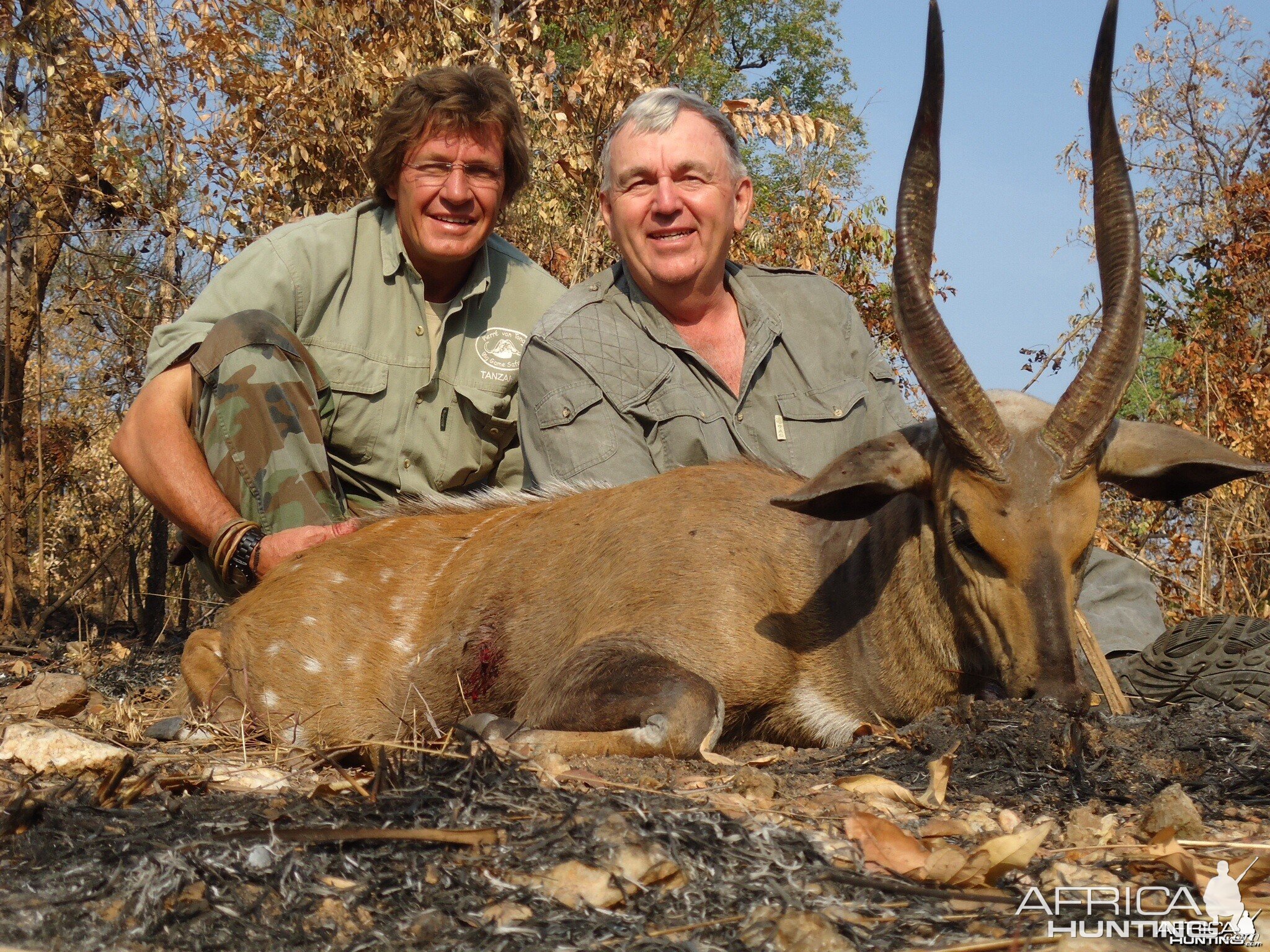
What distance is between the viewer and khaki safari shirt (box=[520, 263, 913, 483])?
5684 mm

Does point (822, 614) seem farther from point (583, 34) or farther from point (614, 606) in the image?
point (583, 34)

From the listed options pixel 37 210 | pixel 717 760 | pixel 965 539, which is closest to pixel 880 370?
pixel 965 539

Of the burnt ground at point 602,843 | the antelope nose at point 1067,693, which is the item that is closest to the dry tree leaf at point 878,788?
the burnt ground at point 602,843

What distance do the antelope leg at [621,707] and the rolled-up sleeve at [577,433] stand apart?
4.68 ft

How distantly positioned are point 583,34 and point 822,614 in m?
7.35

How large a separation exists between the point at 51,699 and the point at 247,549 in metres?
1.31

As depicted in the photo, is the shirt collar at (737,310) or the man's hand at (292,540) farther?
the shirt collar at (737,310)

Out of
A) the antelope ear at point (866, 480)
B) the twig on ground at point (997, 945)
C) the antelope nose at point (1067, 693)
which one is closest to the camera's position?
the twig on ground at point (997, 945)

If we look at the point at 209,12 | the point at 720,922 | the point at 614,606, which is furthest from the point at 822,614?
the point at 209,12

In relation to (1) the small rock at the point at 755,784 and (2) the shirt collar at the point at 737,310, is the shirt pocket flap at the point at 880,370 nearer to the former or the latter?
(2) the shirt collar at the point at 737,310

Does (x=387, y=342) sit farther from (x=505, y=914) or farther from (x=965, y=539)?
(x=505, y=914)

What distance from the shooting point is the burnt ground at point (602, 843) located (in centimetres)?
229

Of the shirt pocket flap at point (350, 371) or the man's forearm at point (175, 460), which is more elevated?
the shirt pocket flap at point (350, 371)

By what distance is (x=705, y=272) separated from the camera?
19.7 ft
